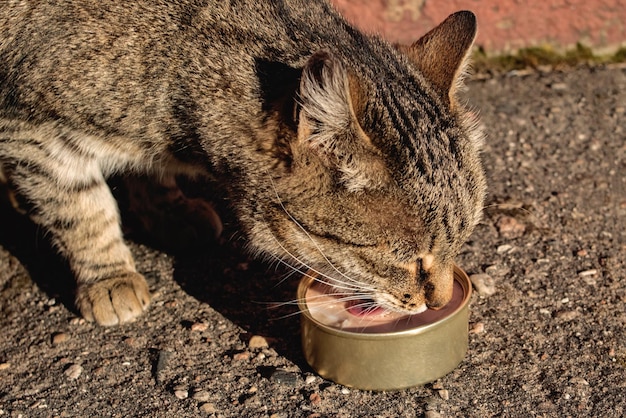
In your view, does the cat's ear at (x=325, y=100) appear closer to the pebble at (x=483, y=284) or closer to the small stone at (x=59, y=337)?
the pebble at (x=483, y=284)

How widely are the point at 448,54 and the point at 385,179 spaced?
606 mm

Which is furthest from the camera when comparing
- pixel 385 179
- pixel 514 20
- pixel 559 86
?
pixel 514 20

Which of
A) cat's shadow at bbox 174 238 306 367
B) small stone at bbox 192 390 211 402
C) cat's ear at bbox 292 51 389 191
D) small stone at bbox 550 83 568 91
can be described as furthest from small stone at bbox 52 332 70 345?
small stone at bbox 550 83 568 91

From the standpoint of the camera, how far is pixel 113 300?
3826 mm

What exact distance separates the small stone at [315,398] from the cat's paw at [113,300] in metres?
0.93

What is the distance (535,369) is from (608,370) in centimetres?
26

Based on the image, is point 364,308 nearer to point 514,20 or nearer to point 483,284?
point 483,284

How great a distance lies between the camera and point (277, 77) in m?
3.24

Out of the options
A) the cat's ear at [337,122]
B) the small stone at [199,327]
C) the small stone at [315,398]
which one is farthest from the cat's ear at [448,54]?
the small stone at [199,327]

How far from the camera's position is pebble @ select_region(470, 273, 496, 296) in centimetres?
388

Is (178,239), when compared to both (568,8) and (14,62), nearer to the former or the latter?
(14,62)

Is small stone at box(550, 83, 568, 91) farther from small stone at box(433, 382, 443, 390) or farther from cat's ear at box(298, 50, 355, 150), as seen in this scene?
cat's ear at box(298, 50, 355, 150)

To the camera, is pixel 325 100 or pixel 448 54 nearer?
pixel 325 100

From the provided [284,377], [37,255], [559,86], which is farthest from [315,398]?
[559,86]
